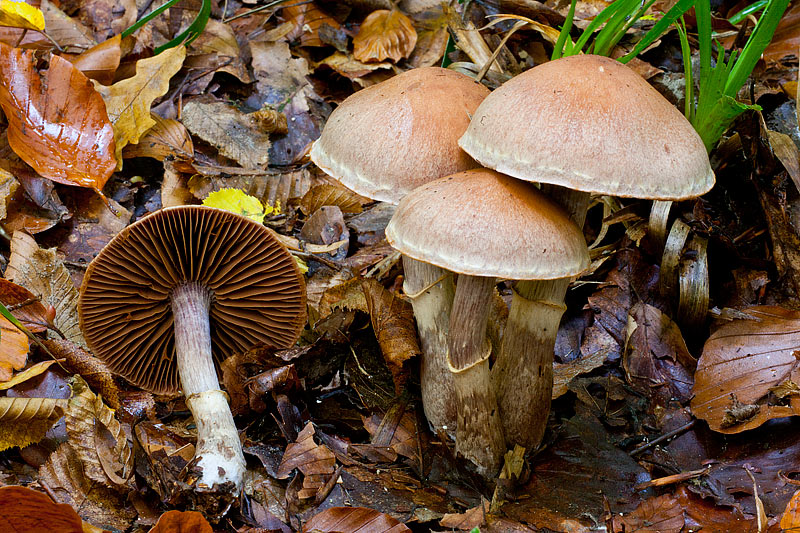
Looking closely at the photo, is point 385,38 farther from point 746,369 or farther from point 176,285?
point 746,369

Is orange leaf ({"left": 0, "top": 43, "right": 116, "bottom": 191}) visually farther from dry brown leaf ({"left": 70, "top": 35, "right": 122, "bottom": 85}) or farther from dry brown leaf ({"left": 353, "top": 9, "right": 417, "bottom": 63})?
dry brown leaf ({"left": 353, "top": 9, "right": 417, "bottom": 63})

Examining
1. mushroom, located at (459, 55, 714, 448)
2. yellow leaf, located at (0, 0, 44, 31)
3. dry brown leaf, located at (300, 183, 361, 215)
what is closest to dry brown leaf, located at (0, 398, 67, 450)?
mushroom, located at (459, 55, 714, 448)

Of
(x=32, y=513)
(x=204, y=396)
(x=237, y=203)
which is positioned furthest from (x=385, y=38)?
(x=32, y=513)

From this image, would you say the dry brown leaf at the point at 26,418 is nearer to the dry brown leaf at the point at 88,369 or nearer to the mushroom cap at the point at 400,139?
the dry brown leaf at the point at 88,369

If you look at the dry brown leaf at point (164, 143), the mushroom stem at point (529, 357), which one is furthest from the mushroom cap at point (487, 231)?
the dry brown leaf at point (164, 143)

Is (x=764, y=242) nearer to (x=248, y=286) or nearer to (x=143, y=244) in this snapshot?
(x=248, y=286)

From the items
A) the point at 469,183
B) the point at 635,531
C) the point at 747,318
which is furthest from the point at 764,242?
the point at 469,183
